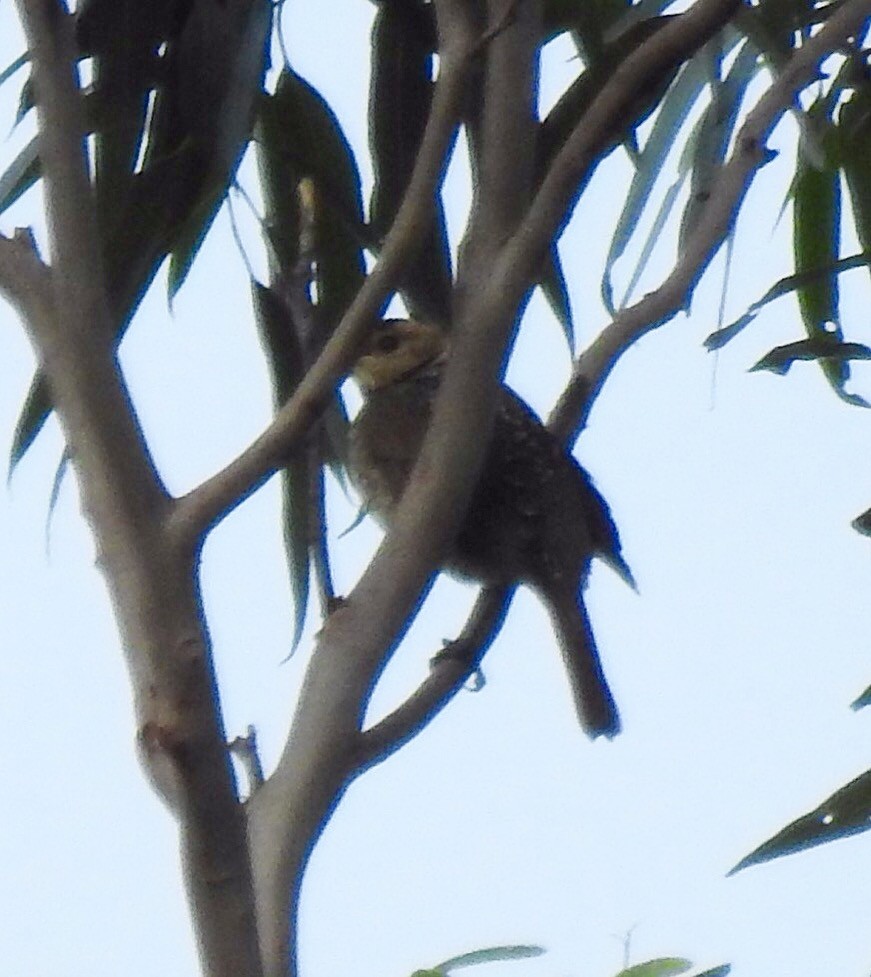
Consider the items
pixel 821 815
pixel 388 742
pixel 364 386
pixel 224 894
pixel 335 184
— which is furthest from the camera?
pixel 364 386

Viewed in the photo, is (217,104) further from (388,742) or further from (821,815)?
(821,815)

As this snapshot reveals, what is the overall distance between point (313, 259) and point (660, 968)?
2.01 feet

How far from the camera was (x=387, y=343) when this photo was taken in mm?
2502

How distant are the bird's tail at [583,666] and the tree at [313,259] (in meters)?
0.35

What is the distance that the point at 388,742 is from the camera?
1118 millimetres

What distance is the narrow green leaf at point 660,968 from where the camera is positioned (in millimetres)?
1273

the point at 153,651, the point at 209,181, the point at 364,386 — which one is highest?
the point at 364,386

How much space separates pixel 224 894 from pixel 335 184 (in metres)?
0.78

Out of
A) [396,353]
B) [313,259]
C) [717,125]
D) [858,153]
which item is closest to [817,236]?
[858,153]

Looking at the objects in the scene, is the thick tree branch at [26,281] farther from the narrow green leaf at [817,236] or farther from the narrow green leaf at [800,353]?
the narrow green leaf at [817,236]

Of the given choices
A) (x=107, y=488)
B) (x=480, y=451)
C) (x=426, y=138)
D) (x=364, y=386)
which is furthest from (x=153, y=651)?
(x=364, y=386)

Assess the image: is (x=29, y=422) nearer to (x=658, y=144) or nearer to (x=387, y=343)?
(x=658, y=144)

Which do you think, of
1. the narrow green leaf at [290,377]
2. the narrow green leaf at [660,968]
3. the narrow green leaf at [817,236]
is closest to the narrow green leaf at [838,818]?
the narrow green leaf at [660,968]

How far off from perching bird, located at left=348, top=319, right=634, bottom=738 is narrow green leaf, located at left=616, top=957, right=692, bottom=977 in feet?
1.89
